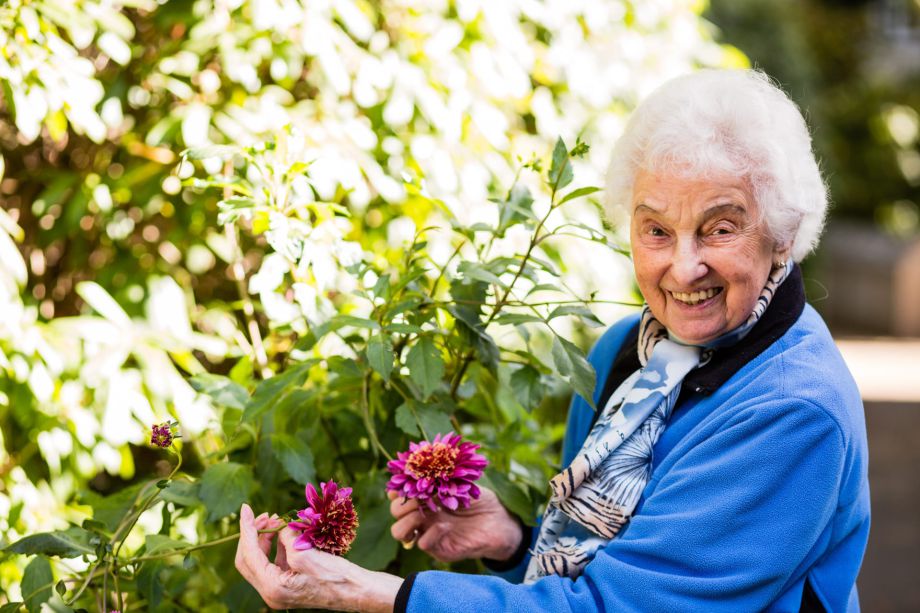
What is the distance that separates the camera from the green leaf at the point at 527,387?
177cm

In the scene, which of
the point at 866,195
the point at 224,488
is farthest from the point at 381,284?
the point at 866,195

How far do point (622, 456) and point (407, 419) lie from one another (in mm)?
350

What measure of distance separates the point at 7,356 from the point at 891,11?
13693 millimetres

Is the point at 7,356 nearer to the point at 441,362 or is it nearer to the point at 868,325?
the point at 441,362

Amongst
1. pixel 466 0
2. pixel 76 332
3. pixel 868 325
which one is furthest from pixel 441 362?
pixel 868 325

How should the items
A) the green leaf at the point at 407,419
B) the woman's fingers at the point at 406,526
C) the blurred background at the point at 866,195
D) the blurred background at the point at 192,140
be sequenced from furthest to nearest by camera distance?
the blurred background at the point at 866,195 → the blurred background at the point at 192,140 → the woman's fingers at the point at 406,526 → the green leaf at the point at 407,419

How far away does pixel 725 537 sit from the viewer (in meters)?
1.48

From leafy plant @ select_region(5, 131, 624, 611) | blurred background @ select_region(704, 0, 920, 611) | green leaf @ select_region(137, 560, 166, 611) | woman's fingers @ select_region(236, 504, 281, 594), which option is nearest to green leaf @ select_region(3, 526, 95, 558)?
leafy plant @ select_region(5, 131, 624, 611)

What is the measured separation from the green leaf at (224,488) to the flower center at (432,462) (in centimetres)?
35

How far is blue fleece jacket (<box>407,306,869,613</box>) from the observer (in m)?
1.48

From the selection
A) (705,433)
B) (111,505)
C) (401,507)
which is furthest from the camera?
(111,505)

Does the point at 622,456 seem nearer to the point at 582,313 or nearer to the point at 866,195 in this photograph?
the point at 582,313

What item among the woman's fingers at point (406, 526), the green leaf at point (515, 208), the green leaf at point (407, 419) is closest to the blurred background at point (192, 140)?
the green leaf at point (515, 208)

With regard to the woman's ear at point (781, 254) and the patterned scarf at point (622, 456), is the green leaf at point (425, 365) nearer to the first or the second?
the patterned scarf at point (622, 456)
